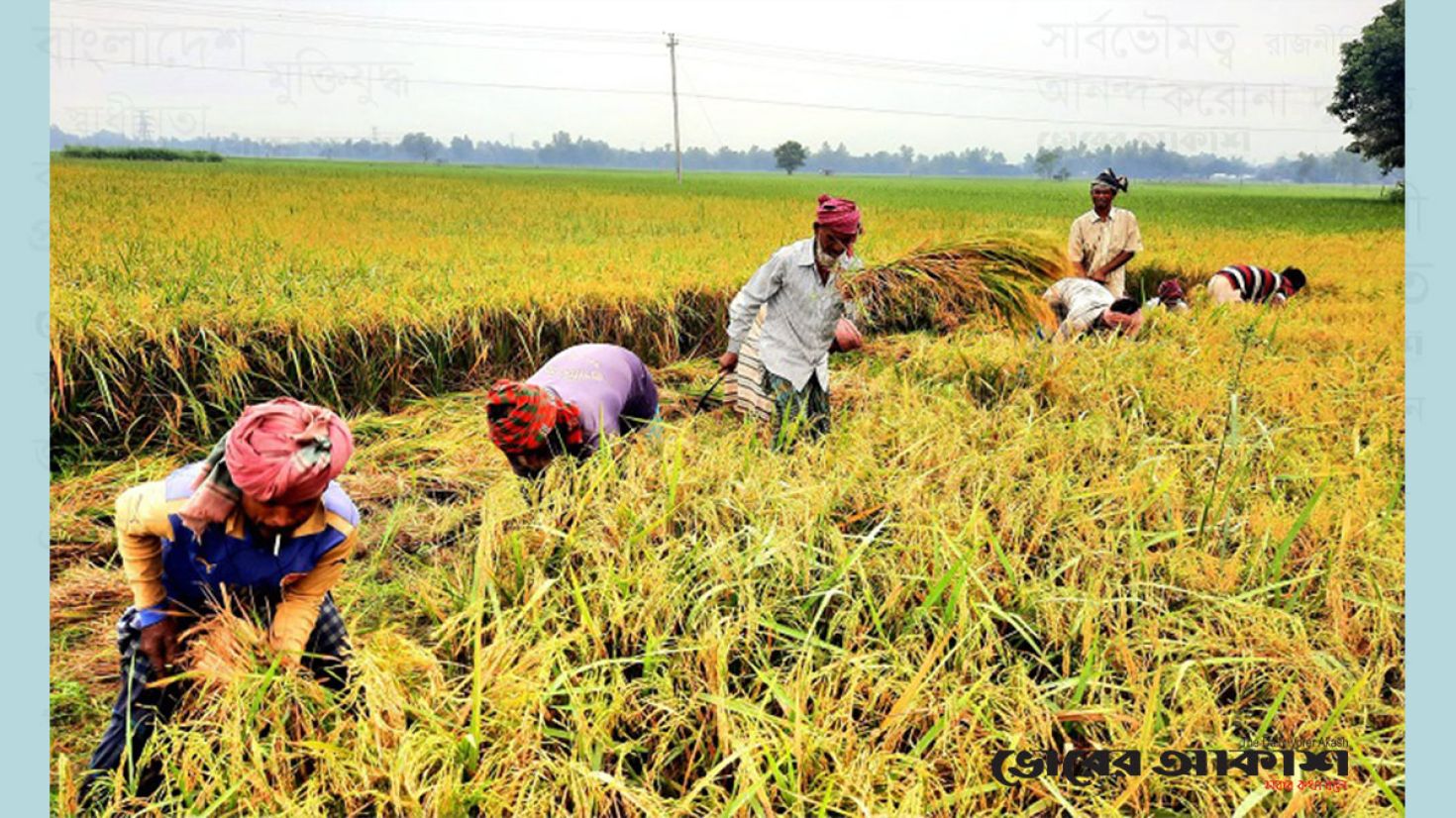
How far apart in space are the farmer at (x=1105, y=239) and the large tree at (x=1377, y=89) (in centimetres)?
2117

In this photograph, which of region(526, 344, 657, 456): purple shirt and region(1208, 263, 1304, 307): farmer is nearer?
region(526, 344, 657, 456): purple shirt

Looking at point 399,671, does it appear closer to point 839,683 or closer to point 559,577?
point 559,577

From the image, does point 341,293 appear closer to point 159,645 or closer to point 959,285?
point 159,645

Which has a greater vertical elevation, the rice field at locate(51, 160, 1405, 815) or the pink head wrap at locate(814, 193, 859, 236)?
the pink head wrap at locate(814, 193, 859, 236)

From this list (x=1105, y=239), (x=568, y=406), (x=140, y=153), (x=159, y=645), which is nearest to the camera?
(x=159, y=645)

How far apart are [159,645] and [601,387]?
1387 mm

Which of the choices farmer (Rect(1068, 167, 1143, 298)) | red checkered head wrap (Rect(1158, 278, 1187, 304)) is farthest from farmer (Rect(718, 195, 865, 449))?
red checkered head wrap (Rect(1158, 278, 1187, 304))

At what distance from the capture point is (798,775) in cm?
152

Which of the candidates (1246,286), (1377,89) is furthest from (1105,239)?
(1377,89)

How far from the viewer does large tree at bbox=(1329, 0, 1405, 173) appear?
842 inches

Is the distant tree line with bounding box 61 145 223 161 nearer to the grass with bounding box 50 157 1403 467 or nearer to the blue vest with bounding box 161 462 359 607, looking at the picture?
the grass with bounding box 50 157 1403 467

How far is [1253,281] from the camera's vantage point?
5965mm

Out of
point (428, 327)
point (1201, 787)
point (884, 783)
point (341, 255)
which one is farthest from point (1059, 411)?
point (341, 255)

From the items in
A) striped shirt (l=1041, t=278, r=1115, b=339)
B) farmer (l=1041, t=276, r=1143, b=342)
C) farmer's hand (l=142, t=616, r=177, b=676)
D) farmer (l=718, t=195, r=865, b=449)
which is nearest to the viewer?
farmer's hand (l=142, t=616, r=177, b=676)
